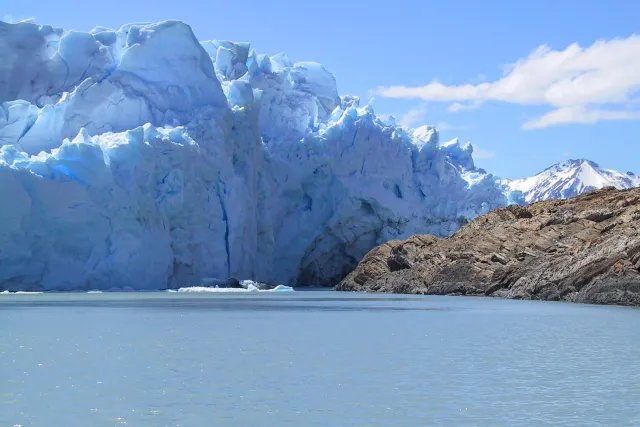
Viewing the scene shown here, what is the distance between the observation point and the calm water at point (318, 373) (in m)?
7.14

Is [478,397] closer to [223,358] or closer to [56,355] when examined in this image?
[223,358]

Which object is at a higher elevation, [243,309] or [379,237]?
[379,237]

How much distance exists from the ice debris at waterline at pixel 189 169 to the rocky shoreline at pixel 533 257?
487 cm

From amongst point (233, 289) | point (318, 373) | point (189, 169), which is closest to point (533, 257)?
point (233, 289)

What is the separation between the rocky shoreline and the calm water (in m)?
8.62

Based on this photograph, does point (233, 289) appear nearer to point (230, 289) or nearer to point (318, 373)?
point (230, 289)

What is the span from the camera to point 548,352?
1149 centimetres

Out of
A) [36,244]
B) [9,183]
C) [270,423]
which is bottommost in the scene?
[270,423]

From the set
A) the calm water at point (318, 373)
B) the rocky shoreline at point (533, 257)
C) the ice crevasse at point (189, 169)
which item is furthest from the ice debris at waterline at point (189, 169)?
the calm water at point (318, 373)

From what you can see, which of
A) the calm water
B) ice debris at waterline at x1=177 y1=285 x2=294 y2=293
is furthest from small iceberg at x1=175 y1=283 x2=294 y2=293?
the calm water

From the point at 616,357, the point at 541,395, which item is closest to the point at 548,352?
the point at 616,357

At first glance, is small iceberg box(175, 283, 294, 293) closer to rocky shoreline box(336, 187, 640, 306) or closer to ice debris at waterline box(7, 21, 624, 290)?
ice debris at waterline box(7, 21, 624, 290)

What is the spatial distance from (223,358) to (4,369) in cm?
262

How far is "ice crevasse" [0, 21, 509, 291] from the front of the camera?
3156cm
